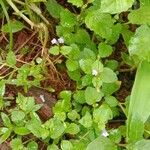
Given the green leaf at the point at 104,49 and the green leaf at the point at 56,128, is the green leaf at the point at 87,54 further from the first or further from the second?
the green leaf at the point at 56,128

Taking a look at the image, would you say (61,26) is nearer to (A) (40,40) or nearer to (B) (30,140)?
(A) (40,40)

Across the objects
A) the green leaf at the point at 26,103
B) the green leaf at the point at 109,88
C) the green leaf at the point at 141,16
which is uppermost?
the green leaf at the point at 141,16

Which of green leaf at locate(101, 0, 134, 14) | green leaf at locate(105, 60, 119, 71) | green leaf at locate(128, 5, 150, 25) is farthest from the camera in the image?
green leaf at locate(105, 60, 119, 71)

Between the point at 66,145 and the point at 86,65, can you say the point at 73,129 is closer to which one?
the point at 66,145

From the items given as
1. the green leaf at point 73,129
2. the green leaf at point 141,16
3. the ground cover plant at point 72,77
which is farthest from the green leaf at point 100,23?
the green leaf at point 73,129

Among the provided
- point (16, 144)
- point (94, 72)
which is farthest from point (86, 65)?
point (16, 144)

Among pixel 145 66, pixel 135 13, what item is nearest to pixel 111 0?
pixel 135 13

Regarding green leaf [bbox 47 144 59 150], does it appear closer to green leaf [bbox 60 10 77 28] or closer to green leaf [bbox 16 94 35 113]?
green leaf [bbox 16 94 35 113]

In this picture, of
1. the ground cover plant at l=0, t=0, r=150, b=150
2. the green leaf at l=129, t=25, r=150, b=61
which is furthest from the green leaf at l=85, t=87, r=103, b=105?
the green leaf at l=129, t=25, r=150, b=61
